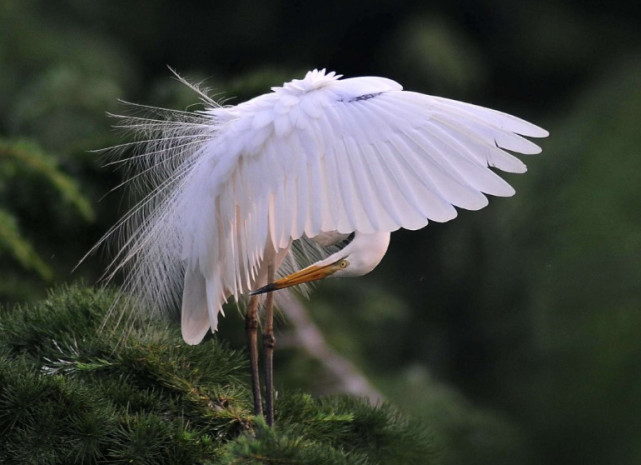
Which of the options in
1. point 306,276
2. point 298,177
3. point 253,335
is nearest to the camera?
point 298,177

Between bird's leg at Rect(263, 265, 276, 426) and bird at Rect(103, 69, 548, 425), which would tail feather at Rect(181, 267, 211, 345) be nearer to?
bird at Rect(103, 69, 548, 425)

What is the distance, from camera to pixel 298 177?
7.14 ft

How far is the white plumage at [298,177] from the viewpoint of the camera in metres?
2.06

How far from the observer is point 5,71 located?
507 cm

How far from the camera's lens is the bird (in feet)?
A: 6.79

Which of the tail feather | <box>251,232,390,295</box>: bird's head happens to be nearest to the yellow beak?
<box>251,232,390,295</box>: bird's head

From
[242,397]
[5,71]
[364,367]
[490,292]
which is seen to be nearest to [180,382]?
[242,397]

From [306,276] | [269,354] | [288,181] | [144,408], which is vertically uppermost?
[288,181]

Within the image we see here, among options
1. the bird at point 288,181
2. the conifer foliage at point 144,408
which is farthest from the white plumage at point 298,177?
the conifer foliage at point 144,408

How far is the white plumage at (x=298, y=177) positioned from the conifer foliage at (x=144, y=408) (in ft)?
0.36

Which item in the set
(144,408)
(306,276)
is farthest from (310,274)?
(144,408)

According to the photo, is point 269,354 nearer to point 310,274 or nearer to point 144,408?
point 310,274

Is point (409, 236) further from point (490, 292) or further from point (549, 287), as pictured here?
point (549, 287)

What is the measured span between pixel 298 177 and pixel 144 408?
502 mm
